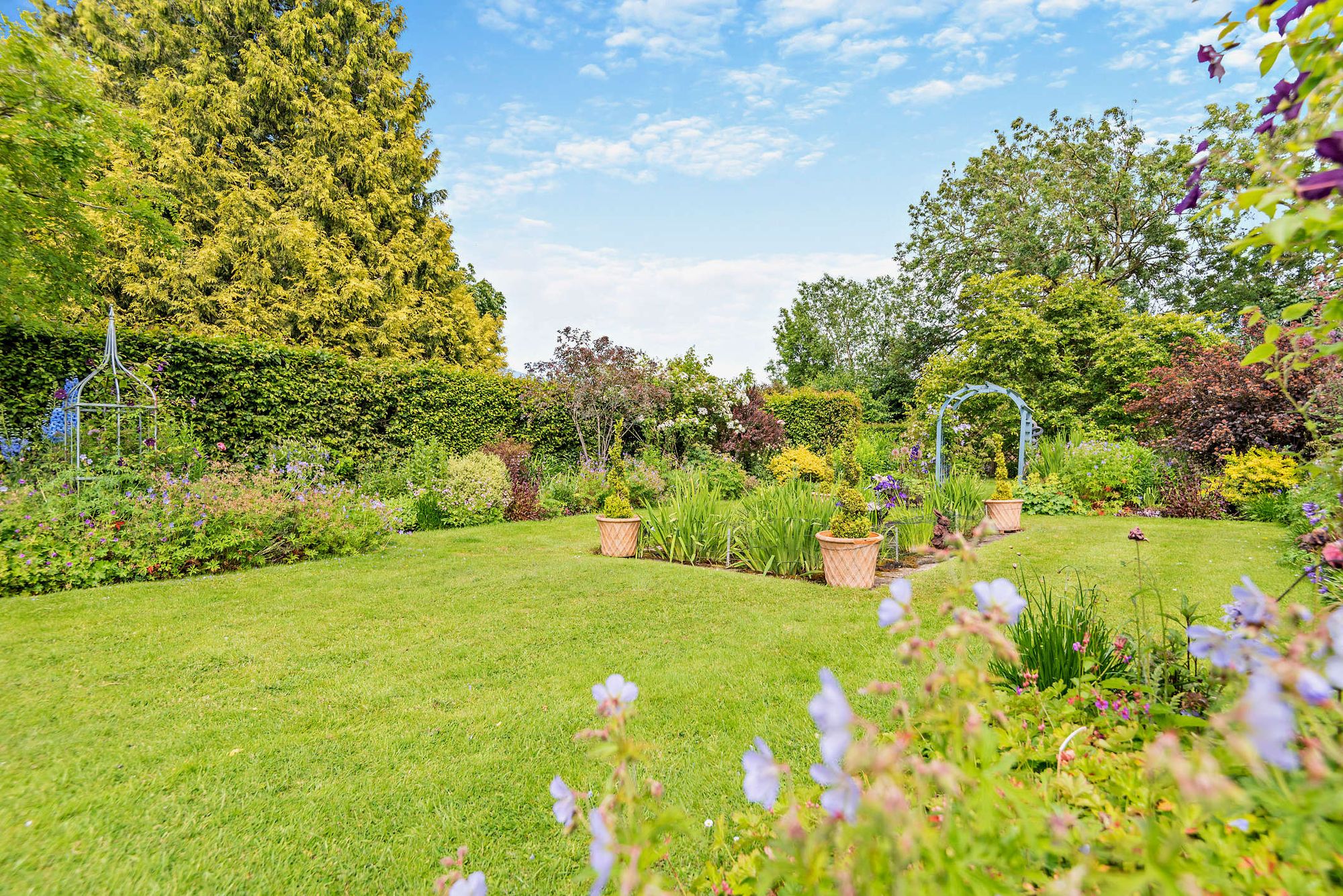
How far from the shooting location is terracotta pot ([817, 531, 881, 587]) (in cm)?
481

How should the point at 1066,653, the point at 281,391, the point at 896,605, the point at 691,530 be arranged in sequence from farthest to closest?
the point at 281,391 < the point at 691,530 < the point at 1066,653 < the point at 896,605

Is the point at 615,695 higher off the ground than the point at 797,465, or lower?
higher

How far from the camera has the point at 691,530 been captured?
6.17 meters

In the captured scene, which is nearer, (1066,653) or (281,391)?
(1066,653)

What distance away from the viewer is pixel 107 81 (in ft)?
40.0

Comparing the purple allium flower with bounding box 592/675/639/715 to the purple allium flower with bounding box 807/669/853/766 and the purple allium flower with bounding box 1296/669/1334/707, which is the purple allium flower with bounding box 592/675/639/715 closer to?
the purple allium flower with bounding box 807/669/853/766

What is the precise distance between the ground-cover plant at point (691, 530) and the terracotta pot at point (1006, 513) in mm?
3775

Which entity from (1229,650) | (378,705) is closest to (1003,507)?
(378,705)

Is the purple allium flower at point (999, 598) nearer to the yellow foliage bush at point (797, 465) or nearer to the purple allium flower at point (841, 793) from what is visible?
the purple allium flower at point (841, 793)

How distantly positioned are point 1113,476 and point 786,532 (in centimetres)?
626

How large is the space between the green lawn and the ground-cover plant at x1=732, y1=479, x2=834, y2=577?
40cm

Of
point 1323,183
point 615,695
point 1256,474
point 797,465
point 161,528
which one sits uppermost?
point 1323,183

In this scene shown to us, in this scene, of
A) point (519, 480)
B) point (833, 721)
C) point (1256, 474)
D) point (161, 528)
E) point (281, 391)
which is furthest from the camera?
point (519, 480)

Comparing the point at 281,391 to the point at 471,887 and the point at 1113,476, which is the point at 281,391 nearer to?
the point at 471,887
